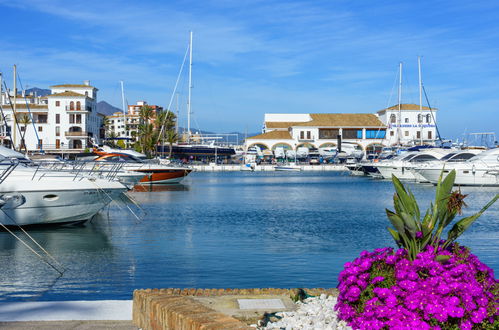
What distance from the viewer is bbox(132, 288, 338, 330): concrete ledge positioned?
6527 millimetres

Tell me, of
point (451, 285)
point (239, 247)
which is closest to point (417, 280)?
point (451, 285)

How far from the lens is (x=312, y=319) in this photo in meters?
7.61

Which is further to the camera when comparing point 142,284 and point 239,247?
point 239,247

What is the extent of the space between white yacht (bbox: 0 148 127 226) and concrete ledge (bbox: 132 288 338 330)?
42.9ft

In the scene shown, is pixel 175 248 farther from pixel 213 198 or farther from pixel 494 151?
pixel 494 151

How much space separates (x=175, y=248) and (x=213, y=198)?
925 inches

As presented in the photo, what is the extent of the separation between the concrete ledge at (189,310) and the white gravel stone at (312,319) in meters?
0.42

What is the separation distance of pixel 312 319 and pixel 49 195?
1558 cm

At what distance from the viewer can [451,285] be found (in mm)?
6543

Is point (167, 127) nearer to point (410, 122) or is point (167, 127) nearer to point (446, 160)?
point (410, 122)

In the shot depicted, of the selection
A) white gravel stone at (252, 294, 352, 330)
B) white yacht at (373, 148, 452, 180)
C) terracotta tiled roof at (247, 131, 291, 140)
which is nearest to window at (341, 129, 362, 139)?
terracotta tiled roof at (247, 131, 291, 140)

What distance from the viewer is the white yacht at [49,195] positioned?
2088 cm

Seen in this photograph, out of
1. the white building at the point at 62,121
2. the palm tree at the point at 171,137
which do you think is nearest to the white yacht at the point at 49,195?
the palm tree at the point at 171,137

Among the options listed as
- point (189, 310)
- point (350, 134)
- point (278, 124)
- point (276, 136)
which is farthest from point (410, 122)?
point (189, 310)
